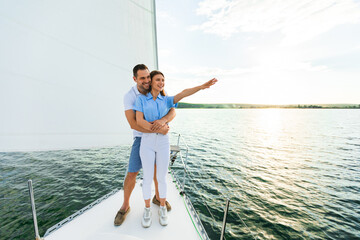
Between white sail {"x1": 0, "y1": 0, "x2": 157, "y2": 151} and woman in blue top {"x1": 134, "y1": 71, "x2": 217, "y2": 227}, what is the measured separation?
1014mm

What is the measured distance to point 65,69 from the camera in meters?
1.97

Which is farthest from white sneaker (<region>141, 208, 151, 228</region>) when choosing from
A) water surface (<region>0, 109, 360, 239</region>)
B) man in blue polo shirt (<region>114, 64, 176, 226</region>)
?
water surface (<region>0, 109, 360, 239</region>)

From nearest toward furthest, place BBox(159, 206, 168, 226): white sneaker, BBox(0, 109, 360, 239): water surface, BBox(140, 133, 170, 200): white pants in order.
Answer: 1. BBox(140, 133, 170, 200): white pants
2. BBox(159, 206, 168, 226): white sneaker
3. BBox(0, 109, 360, 239): water surface

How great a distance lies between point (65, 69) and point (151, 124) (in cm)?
136

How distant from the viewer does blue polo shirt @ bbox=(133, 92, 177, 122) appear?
5.91ft

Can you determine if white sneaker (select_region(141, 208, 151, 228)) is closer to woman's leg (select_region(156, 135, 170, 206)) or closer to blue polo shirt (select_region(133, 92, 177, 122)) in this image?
woman's leg (select_region(156, 135, 170, 206))

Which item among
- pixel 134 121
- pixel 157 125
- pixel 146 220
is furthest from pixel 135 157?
pixel 146 220

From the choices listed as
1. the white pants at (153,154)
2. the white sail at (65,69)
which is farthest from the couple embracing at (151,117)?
the white sail at (65,69)

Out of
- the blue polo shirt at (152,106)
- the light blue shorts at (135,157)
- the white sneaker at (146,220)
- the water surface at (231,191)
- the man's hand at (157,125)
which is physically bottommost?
the water surface at (231,191)

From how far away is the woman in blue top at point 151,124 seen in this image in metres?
1.79

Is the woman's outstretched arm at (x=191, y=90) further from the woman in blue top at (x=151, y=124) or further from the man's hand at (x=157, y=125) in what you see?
the man's hand at (x=157, y=125)

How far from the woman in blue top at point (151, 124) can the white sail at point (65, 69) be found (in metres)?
1.01

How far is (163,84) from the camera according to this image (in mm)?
1849

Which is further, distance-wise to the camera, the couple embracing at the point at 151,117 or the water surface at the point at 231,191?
the water surface at the point at 231,191
